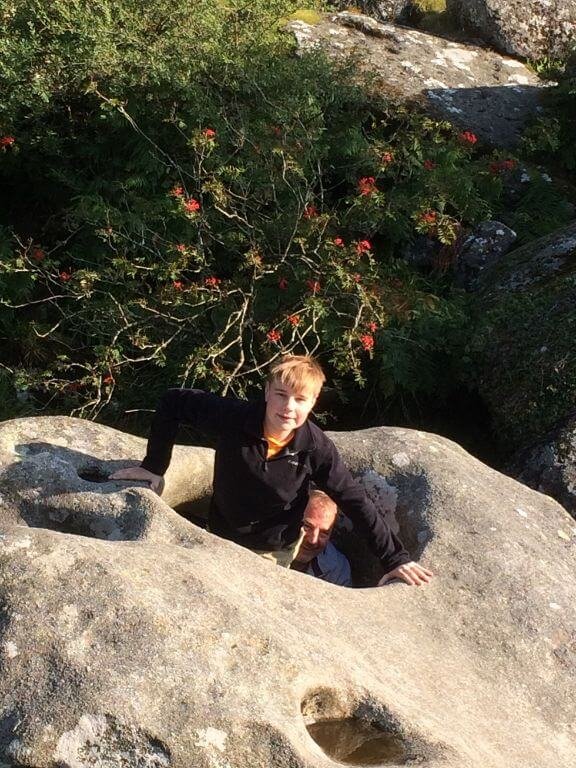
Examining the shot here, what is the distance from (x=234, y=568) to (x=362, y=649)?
618 millimetres

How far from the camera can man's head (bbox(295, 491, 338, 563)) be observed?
196 inches

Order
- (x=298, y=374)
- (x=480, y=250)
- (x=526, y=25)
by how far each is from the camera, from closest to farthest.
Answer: (x=298, y=374)
(x=480, y=250)
(x=526, y=25)

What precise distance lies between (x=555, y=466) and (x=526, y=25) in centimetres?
897

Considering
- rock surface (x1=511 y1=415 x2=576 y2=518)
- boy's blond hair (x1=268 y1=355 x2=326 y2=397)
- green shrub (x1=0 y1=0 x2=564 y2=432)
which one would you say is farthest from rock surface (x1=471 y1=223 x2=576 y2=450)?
boy's blond hair (x1=268 y1=355 x2=326 y2=397)

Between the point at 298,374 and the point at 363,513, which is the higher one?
the point at 298,374

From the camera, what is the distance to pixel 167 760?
277 centimetres

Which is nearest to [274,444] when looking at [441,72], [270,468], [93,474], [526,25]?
[270,468]

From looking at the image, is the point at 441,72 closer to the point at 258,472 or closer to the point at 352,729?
the point at 258,472

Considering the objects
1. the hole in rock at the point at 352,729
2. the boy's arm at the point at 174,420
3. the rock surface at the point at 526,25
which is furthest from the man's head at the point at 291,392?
the rock surface at the point at 526,25

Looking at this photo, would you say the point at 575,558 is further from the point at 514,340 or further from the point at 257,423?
the point at 514,340

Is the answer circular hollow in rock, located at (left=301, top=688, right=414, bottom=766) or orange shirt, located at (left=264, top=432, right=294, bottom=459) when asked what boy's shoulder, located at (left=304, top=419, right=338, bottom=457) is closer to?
orange shirt, located at (left=264, top=432, right=294, bottom=459)

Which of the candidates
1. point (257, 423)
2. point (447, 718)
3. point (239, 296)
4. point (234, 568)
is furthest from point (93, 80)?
point (447, 718)

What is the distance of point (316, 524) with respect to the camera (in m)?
4.98

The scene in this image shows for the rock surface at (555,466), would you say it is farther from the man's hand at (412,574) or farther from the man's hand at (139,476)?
the man's hand at (139,476)
